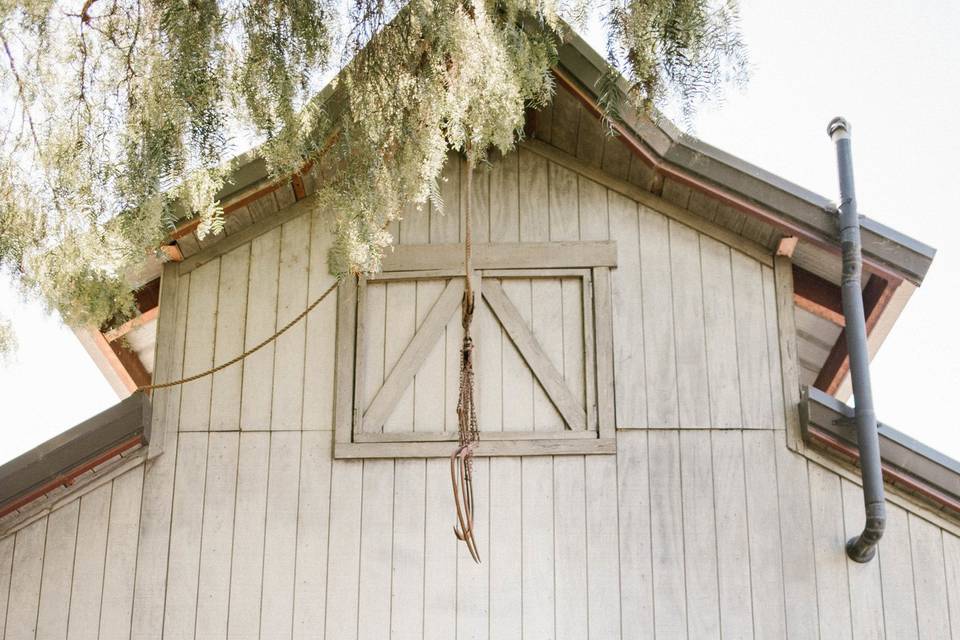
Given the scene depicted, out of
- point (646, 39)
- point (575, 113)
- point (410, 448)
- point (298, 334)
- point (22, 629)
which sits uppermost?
point (575, 113)

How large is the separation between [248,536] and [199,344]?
41.7 inches

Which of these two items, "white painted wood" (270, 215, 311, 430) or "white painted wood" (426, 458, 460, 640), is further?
"white painted wood" (270, 215, 311, 430)

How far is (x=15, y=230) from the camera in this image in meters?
4.80

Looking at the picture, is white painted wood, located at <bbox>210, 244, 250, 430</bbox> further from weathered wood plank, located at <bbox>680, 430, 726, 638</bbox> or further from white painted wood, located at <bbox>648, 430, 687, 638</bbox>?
weathered wood plank, located at <bbox>680, 430, 726, 638</bbox>

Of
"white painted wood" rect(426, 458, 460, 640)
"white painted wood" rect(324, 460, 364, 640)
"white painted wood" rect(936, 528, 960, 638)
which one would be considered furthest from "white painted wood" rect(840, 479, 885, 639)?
"white painted wood" rect(324, 460, 364, 640)

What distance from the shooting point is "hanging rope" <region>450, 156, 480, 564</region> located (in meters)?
5.07

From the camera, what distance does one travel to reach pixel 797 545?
220 inches

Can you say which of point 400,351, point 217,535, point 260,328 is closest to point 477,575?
point 400,351

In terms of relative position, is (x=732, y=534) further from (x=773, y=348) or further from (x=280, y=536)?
(x=280, y=536)

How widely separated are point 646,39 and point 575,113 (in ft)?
5.65

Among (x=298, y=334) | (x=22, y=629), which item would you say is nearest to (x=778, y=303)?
(x=298, y=334)

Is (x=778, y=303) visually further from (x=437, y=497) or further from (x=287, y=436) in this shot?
(x=287, y=436)

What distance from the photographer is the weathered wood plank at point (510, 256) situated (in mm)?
6090

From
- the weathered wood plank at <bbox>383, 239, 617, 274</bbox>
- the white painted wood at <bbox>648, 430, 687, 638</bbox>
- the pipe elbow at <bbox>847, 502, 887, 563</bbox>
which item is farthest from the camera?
the weathered wood plank at <bbox>383, 239, 617, 274</bbox>
